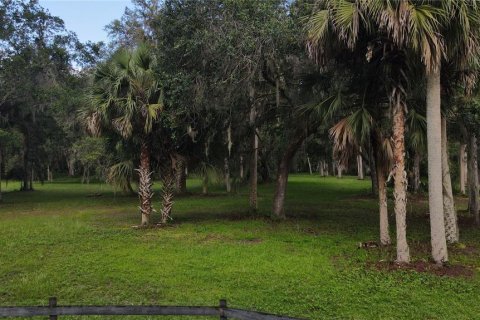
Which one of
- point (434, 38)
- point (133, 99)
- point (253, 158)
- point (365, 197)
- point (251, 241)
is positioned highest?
point (434, 38)

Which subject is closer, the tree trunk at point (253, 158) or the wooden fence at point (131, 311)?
the wooden fence at point (131, 311)

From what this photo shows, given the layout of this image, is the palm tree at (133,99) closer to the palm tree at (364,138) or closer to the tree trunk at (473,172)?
the palm tree at (364,138)

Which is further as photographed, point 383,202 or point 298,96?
point 298,96

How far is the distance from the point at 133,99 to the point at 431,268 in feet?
29.8

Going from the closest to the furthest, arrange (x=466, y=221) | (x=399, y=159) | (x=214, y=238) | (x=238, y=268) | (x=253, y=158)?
(x=238, y=268) → (x=399, y=159) → (x=214, y=238) → (x=466, y=221) → (x=253, y=158)

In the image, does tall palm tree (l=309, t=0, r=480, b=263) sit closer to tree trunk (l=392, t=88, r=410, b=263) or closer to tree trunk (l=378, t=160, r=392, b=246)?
tree trunk (l=392, t=88, r=410, b=263)

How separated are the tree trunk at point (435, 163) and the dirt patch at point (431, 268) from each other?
8.9 inches

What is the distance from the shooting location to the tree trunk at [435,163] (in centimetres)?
880

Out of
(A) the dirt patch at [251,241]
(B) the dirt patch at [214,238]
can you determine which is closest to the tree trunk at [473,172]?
(A) the dirt patch at [251,241]

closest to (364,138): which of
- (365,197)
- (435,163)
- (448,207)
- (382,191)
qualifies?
(435,163)

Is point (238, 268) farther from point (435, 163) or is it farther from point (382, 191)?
point (435, 163)

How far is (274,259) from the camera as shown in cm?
966

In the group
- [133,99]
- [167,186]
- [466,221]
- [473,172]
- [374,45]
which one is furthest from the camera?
[466,221]

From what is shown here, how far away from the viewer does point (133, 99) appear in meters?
13.5
